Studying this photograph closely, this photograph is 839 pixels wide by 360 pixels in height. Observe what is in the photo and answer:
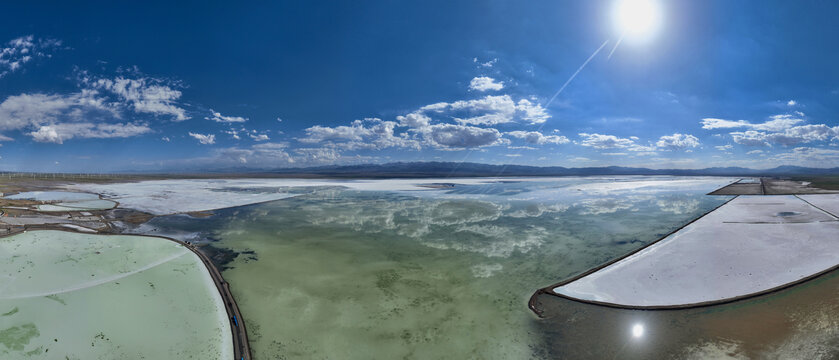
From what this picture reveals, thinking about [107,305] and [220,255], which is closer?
[107,305]

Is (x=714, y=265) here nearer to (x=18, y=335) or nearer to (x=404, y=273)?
(x=404, y=273)

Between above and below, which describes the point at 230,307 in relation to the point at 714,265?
below

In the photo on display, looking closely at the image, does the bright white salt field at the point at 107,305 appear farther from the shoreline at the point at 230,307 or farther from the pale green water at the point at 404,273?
the pale green water at the point at 404,273

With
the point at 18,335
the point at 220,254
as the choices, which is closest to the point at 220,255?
the point at 220,254

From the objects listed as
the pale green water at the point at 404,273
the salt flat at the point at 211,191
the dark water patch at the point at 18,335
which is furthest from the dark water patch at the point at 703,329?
the salt flat at the point at 211,191

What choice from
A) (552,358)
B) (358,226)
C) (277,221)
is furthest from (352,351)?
(277,221)

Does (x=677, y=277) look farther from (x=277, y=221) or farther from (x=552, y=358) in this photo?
(x=277, y=221)

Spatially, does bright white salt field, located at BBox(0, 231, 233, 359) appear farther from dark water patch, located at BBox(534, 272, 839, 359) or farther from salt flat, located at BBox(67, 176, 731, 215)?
salt flat, located at BBox(67, 176, 731, 215)
